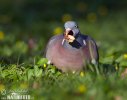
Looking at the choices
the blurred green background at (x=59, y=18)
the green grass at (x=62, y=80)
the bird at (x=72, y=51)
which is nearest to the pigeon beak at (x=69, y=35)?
the bird at (x=72, y=51)

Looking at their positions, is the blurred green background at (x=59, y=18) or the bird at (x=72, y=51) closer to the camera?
the bird at (x=72, y=51)

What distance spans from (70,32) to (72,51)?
8.0 inches

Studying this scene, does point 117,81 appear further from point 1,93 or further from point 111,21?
point 111,21

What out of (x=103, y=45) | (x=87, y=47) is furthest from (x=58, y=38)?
(x=103, y=45)

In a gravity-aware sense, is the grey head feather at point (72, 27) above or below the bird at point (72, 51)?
above

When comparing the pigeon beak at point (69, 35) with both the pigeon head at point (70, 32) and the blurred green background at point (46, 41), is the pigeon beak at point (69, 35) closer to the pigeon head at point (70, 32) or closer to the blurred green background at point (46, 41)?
the pigeon head at point (70, 32)

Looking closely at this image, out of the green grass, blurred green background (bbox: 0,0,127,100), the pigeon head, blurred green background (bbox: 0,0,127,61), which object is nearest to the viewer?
the green grass

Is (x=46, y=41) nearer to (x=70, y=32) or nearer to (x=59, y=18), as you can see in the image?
(x=59, y=18)

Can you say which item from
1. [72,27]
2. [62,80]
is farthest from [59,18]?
[62,80]

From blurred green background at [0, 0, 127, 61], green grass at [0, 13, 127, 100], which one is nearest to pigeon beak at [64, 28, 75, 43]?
green grass at [0, 13, 127, 100]

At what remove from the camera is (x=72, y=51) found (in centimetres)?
599

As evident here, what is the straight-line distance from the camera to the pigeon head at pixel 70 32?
5957 millimetres

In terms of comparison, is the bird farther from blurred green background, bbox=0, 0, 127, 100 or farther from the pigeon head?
blurred green background, bbox=0, 0, 127, 100

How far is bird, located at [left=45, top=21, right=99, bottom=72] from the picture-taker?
5.96 m
